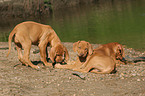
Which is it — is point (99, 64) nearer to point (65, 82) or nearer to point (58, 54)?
point (65, 82)

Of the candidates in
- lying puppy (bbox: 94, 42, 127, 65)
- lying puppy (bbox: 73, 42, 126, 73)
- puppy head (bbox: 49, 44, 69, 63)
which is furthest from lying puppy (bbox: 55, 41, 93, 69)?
lying puppy (bbox: 94, 42, 127, 65)

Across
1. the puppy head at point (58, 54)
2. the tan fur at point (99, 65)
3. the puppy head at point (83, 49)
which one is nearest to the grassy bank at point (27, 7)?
the puppy head at point (58, 54)

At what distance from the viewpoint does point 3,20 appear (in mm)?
43031

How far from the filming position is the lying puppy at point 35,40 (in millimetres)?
8531

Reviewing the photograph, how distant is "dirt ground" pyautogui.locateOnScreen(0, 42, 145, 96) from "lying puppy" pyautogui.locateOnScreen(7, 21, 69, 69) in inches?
18.1

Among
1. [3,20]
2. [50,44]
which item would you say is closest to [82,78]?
[50,44]

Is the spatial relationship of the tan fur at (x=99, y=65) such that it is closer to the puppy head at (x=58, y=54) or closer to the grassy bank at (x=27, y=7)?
the puppy head at (x=58, y=54)

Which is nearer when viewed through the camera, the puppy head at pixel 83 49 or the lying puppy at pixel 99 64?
the lying puppy at pixel 99 64

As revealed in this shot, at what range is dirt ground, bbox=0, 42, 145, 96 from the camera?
19.5 ft

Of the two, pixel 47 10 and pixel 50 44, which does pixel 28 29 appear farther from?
pixel 47 10

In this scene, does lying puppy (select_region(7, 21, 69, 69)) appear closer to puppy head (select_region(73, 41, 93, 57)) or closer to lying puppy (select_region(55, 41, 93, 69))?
lying puppy (select_region(55, 41, 93, 69))

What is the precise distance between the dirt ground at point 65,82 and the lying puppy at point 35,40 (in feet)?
1.51

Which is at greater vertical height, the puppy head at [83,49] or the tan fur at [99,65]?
the puppy head at [83,49]

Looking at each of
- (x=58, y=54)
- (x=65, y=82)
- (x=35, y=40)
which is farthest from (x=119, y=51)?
(x=35, y=40)
